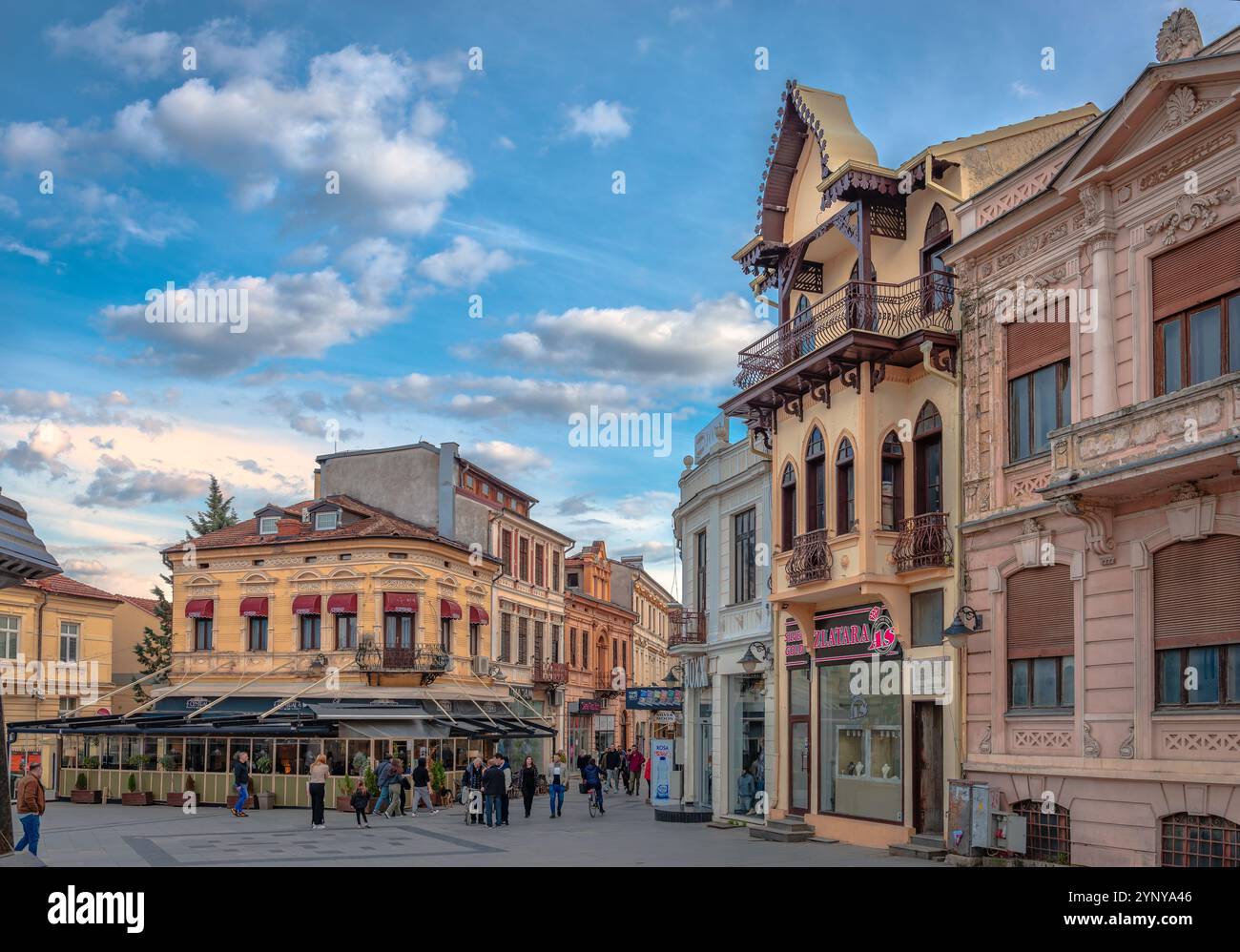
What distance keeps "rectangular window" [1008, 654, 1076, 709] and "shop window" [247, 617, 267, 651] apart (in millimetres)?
32805

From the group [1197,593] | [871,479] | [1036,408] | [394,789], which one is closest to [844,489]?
[871,479]

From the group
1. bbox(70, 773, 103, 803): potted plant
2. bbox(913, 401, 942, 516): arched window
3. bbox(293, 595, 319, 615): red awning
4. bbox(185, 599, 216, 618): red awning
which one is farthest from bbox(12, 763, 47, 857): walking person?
bbox(185, 599, 216, 618): red awning

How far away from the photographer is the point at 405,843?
2552 cm

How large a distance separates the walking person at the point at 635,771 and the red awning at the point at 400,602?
9.49m

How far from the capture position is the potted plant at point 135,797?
124 ft

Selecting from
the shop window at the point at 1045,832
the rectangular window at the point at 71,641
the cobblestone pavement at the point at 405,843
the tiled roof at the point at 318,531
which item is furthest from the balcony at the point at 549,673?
the shop window at the point at 1045,832

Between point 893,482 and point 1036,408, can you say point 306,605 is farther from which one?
point 1036,408

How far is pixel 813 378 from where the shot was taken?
25203 mm

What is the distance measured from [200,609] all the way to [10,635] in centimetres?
974

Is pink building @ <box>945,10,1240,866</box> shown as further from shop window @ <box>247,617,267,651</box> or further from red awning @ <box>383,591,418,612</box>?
shop window @ <box>247,617,267,651</box>

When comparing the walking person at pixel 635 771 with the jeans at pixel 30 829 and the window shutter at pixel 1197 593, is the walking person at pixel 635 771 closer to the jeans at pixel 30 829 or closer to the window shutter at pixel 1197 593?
the jeans at pixel 30 829

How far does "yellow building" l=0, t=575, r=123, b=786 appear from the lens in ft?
169

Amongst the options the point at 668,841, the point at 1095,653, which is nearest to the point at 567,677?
the point at 668,841

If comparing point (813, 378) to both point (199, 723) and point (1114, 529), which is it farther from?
point (199, 723)
